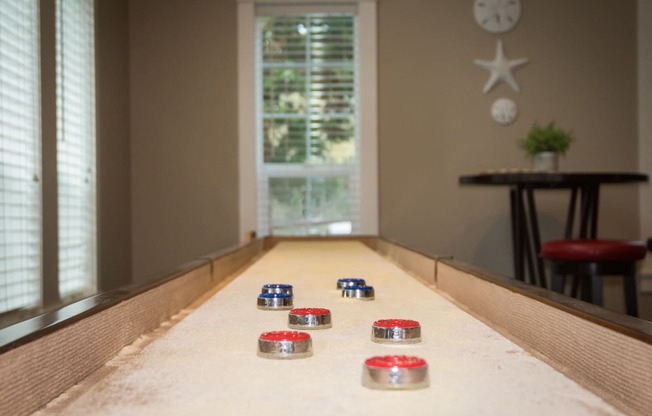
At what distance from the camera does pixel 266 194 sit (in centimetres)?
516

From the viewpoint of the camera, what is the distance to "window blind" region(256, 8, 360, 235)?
514 centimetres

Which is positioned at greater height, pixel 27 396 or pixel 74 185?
pixel 74 185

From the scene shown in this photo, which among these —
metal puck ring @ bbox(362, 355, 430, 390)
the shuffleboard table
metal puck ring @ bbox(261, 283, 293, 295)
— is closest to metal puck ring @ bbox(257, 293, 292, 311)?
the shuffleboard table

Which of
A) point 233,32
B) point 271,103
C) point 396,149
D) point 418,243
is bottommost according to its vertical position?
point 418,243

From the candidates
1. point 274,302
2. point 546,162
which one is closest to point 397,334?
point 274,302

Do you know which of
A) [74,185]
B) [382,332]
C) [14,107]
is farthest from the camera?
[74,185]

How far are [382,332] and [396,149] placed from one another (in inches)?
165

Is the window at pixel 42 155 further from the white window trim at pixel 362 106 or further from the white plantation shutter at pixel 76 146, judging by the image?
the white window trim at pixel 362 106

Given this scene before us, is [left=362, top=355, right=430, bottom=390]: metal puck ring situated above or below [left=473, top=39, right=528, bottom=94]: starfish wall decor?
below

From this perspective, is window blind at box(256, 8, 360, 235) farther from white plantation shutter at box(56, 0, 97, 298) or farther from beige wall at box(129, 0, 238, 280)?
white plantation shutter at box(56, 0, 97, 298)

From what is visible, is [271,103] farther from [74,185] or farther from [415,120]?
[74,185]

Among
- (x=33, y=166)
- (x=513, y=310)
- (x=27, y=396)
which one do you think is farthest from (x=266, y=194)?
(x=27, y=396)

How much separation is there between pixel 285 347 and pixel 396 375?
20cm

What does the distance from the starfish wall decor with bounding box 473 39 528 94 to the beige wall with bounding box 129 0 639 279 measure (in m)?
0.06
